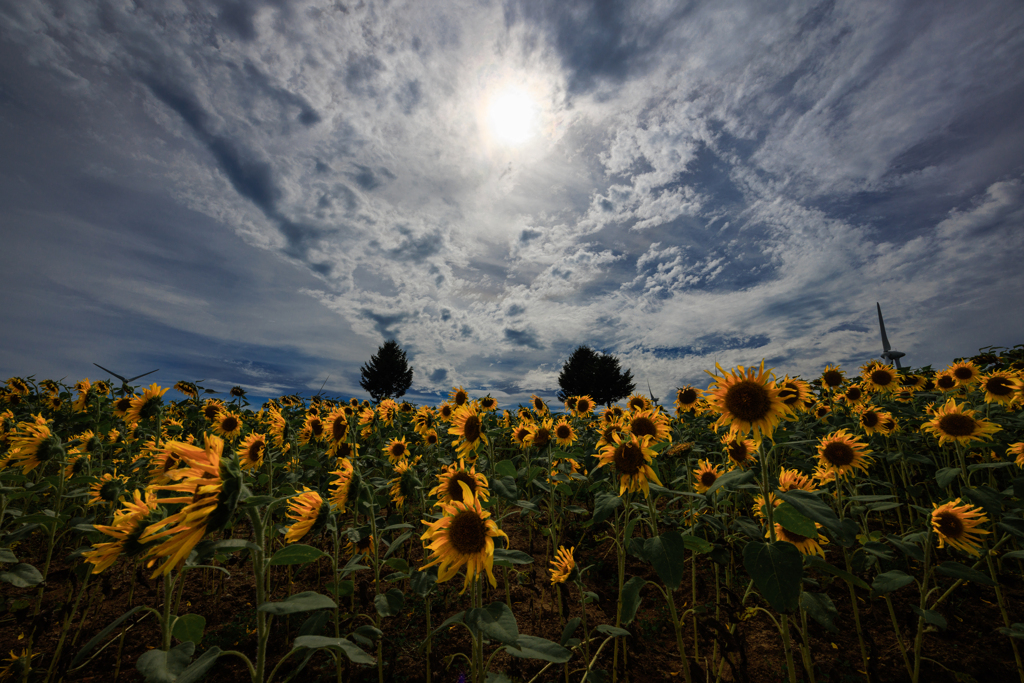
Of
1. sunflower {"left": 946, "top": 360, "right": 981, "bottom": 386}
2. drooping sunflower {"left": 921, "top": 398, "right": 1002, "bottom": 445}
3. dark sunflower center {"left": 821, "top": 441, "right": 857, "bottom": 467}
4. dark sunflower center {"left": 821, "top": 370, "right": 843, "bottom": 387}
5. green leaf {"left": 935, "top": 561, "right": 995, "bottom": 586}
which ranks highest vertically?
dark sunflower center {"left": 821, "top": 370, "right": 843, "bottom": 387}

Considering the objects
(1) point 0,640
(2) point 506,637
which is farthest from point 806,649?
(1) point 0,640

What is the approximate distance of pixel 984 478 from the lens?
16.7 ft

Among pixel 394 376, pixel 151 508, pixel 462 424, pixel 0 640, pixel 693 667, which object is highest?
pixel 394 376

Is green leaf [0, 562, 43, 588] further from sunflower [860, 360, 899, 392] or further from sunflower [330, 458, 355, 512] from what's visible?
sunflower [860, 360, 899, 392]

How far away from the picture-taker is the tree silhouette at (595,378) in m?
45.7

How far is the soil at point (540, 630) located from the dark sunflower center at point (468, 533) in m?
0.81

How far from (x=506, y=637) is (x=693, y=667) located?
1.16 metres

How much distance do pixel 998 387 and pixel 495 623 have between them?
23.3 ft

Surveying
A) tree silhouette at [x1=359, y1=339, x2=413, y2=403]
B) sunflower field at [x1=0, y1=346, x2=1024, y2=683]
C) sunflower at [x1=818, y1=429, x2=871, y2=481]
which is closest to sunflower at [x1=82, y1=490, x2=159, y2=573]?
sunflower field at [x1=0, y1=346, x2=1024, y2=683]

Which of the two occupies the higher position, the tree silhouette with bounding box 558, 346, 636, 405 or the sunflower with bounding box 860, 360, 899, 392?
the tree silhouette with bounding box 558, 346, 636, 405

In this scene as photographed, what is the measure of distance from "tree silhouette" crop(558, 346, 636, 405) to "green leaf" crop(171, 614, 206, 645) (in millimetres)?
44106

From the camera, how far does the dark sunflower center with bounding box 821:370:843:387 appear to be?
746 centimetres

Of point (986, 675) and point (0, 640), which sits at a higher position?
point (986, 675)

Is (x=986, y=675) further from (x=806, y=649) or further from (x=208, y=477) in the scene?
(x=208, y=477)
